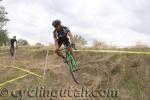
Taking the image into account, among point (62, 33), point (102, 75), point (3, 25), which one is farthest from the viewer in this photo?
point (3, 25)

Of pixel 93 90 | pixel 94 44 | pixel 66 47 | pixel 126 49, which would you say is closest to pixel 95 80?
pixel 93 90

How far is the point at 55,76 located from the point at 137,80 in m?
4.00

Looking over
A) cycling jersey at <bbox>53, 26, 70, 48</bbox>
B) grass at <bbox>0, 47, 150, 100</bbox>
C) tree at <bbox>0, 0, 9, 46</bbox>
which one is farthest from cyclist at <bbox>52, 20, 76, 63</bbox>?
tree at <bbox>0, 0, 9, 46</bbox>

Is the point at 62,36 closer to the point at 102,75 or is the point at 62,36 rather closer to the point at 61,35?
the point at 61,35

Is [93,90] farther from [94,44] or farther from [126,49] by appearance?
[94,44]

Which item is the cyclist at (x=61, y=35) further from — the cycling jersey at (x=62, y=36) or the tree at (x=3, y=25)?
the tree at (x=3, y=25)

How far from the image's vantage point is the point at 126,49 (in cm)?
1831

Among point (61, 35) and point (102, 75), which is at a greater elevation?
point (61, 35)

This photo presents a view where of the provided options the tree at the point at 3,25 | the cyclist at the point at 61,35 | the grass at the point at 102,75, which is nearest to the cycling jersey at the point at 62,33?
the cyclist at the point at 61,35

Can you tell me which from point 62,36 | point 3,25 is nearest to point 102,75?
point 62,36

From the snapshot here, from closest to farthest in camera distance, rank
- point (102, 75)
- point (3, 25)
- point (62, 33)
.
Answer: point (62, 33) → point (102, 75) → point (3, 25)

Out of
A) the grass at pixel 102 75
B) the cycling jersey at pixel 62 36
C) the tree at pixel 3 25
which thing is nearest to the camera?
the cycling jersey at pixel 62 36

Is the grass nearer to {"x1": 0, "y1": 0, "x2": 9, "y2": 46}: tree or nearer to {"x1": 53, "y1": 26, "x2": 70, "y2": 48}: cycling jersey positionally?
{"x1": 53, "y1": 26, "x2": 70, "y2": 48}: cycling jersey

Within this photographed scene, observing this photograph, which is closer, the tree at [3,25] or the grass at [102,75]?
the grass at [102,75]
